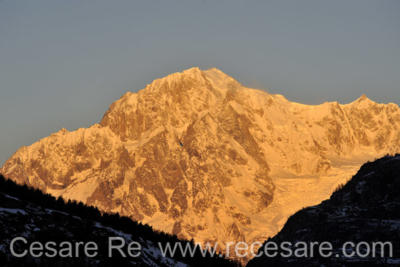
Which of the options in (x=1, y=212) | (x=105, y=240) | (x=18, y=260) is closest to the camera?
(x=18, y=260)

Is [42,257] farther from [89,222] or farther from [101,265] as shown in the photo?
[89,222]

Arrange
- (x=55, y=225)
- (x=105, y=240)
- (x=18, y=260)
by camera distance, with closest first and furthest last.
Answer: (x=18, y=260) → (x=55, y=225) → (x=105, y=240)

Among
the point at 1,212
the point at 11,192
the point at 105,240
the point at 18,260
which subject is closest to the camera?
the point at 18,260

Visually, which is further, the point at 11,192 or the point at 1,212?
the point at 11,192

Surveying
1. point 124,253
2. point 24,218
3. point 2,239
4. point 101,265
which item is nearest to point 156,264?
point 124,253

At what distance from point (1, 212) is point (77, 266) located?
1620cm

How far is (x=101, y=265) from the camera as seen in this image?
557 feet

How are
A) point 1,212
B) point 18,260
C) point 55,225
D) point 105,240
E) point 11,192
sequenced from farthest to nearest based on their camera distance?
point 11,192, point 105,240, point 55,225, point 1,212, point 18,260

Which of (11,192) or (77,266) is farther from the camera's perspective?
(11,192)

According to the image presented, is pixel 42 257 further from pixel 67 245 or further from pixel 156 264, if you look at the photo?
pixel 156 264

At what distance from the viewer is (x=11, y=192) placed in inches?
7854

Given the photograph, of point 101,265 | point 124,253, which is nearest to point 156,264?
point 124,253

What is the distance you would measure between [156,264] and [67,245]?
30078mm

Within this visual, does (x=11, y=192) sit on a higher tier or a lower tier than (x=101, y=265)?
higher
